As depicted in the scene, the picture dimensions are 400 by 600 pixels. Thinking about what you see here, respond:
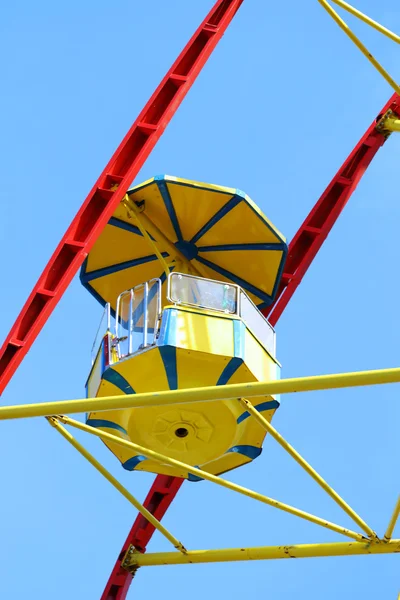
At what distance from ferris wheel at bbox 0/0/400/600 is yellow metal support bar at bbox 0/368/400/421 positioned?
2089 mm

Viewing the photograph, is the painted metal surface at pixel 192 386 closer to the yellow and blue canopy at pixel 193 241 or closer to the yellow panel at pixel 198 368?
the yellow panel at pixel 198 368

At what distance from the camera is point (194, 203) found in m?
28.1

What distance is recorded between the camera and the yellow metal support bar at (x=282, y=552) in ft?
85.0

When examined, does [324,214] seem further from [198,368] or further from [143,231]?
[198,368]

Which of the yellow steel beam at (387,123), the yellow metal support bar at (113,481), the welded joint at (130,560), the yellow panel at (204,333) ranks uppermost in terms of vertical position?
the yellow steel beam at (387,123)

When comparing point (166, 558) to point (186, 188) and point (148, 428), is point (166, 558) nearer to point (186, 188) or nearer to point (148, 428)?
point (148, 428)

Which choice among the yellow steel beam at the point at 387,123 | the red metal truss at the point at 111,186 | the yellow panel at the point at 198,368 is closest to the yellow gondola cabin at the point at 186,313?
the yellow panel at the point at 198,368

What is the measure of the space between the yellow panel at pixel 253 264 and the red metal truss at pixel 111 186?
3.07 meters

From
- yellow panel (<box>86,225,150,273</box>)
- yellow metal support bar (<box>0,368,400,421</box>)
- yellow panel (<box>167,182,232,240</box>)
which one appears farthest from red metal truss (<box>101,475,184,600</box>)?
yellow metal support bar (<box>0,368,400,421</box>)

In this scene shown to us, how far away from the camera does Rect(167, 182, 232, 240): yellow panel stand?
27781mm

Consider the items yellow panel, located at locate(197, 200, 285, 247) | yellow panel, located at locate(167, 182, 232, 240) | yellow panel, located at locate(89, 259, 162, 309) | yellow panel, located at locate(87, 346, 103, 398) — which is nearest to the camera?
yellow panel, located at locate(87, 346, 103, 398)

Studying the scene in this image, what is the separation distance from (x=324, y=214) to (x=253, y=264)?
6.62 ft

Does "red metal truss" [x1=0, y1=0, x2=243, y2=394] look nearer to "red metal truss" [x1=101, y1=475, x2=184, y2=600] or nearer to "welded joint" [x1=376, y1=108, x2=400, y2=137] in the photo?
"welded joint" [x1=376, y1=108, x2=400, y2=137]

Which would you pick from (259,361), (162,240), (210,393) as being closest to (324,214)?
(162,240)
